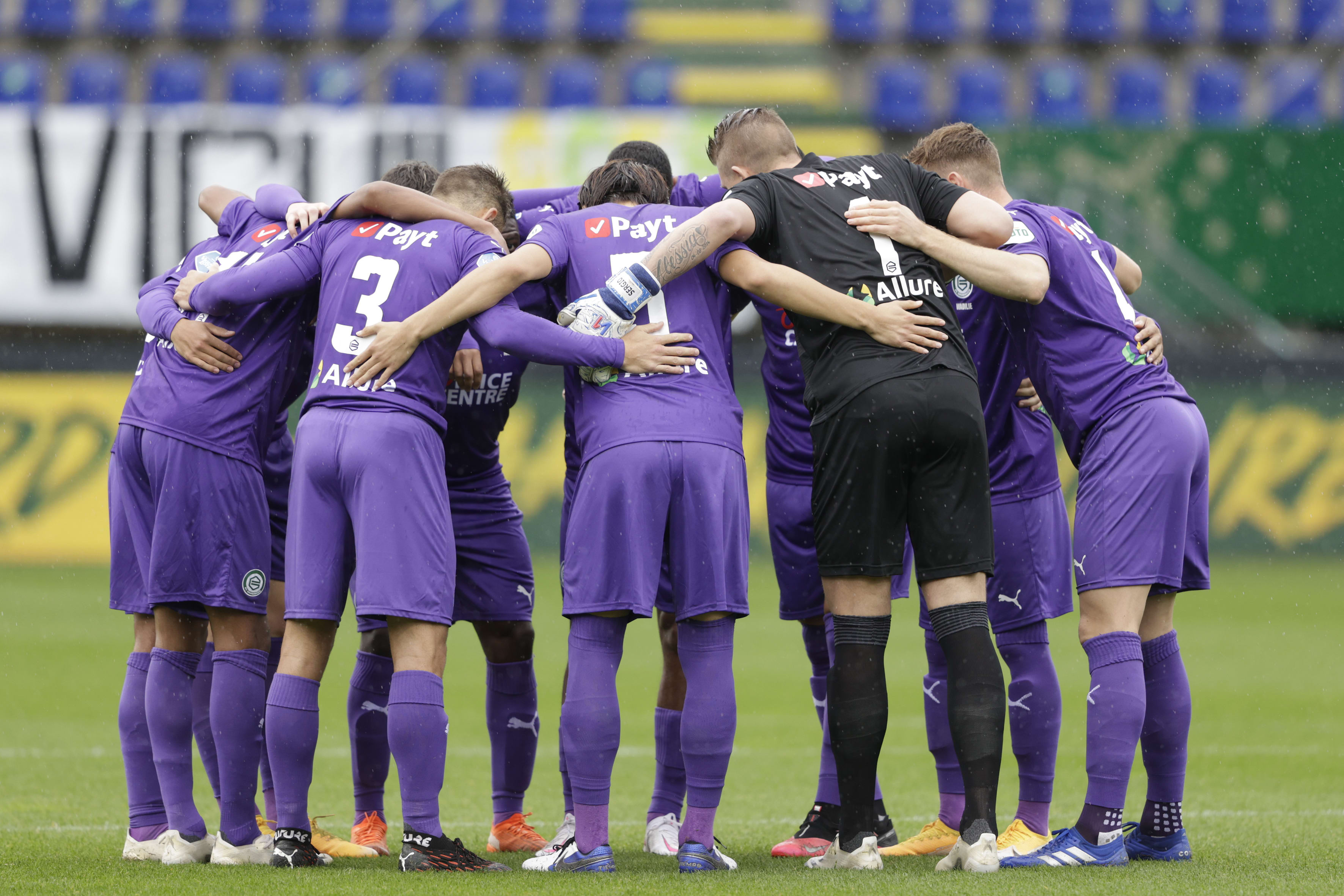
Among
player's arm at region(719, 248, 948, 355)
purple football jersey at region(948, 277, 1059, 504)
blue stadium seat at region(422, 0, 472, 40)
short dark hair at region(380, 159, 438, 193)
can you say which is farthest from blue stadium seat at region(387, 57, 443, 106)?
player's arm at region(719, 248, 948, 355)

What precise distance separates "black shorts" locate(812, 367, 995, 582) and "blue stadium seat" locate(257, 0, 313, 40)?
1935 centimetres

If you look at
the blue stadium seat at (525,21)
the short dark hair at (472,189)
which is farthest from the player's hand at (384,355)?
the blue stadium seat at (525,21)

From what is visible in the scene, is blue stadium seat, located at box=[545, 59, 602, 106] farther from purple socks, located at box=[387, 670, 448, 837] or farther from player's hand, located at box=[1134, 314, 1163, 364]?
purple socks, located at box=[387, 670, 448, 837]

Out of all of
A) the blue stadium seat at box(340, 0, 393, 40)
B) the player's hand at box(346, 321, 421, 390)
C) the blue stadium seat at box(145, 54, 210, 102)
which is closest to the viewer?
the player's hand at box(346, 321, 421, 390)

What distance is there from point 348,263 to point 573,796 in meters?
1.88

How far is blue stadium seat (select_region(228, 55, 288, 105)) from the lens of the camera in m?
21.2

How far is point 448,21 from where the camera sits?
22156 mm

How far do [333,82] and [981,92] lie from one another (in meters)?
9.67

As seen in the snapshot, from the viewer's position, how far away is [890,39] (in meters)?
22.7

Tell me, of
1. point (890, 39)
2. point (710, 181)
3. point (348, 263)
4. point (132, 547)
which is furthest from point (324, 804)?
point (890, 39)

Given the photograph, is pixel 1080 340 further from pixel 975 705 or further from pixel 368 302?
pixel 368 302

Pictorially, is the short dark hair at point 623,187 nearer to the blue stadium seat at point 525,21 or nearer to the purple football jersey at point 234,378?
the purple football jersey at point 234,378

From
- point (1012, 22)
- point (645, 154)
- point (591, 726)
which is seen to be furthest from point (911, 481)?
point (1012, 22)

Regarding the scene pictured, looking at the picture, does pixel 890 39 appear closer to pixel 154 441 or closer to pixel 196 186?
pixel 196 186
